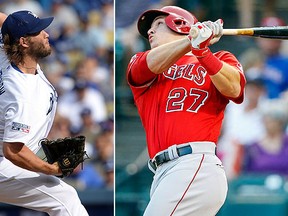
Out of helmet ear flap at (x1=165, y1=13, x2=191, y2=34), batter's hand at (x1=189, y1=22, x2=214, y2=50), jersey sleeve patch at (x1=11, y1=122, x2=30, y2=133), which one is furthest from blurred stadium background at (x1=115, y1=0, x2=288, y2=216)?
batter's hand at (x1=189, y1=22, x2=214, y2=50)

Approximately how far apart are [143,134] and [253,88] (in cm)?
170

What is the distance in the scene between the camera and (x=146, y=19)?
4352mm

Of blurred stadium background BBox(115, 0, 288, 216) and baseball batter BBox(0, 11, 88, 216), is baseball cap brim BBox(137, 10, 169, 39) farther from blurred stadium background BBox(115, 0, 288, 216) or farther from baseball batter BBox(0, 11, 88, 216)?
blurred stadium background BBox(115, 0, 288, 216)

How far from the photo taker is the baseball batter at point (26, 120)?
432cm

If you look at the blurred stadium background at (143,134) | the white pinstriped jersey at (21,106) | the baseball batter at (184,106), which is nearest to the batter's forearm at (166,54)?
the baseball batter at (184,106)

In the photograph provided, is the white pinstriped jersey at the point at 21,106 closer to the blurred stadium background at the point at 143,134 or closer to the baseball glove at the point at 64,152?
the baseball glove at the point at 64,152

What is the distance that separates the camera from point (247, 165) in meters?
7.55

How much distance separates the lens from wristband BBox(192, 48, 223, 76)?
12.5ft

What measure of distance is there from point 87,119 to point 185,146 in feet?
15.2

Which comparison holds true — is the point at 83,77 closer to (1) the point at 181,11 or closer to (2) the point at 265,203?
(2) the point at 265,203

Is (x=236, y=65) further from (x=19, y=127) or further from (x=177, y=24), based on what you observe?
(x=19, y=127)

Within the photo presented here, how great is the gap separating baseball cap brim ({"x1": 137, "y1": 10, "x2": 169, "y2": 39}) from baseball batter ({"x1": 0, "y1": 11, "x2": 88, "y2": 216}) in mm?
587

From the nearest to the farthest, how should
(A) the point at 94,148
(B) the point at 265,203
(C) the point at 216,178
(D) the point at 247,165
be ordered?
(C) the point at 216,178, (B) the point at 265,203, (D) the point at 247,165, (A) the point at 94,148

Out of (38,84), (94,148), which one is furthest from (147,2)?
(38,84)
